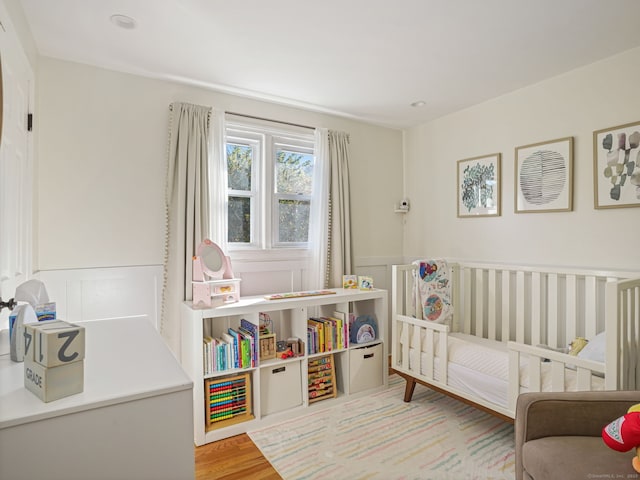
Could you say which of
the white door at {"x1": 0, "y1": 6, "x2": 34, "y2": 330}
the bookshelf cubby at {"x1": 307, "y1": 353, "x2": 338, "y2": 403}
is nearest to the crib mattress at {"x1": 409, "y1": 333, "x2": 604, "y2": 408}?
the bookshelf cubby at {"x1": 307, "y1": 353, "x2": 338, "y2": 403}

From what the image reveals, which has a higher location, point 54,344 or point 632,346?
point 54,344

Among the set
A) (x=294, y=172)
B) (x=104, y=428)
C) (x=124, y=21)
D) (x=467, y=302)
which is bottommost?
(x=467, y=302)

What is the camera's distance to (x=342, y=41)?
2.15 meters

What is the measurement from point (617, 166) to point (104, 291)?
333 centimetres

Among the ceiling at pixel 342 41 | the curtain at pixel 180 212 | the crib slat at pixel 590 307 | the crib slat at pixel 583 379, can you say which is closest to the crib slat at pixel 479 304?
the crib slat at pixel 590 307

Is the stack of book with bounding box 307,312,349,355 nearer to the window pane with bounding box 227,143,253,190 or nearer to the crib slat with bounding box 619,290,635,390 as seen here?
the window pane with bounding box 227,143,253,190

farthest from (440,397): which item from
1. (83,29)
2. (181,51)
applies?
(83,29)

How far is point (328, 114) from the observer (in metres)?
3.37

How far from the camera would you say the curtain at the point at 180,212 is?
8.46 feet

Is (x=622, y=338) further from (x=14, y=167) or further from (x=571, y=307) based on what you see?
(x=14, y=167)

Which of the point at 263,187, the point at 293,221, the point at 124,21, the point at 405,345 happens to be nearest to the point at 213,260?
the point at 263,187

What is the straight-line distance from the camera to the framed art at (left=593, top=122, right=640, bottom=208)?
2.25m

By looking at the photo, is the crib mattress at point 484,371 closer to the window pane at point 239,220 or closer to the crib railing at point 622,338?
the crib railing at point 622,338

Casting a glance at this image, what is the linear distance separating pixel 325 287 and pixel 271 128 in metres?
1.41
